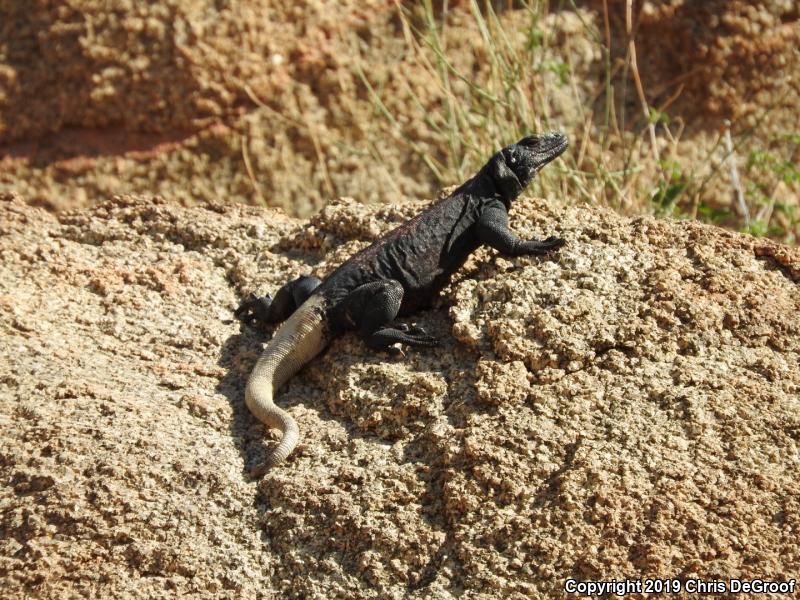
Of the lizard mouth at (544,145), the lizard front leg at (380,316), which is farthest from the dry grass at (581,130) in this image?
the lizard front leg at (380,316)

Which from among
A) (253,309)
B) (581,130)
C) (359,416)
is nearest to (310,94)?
(581,130)

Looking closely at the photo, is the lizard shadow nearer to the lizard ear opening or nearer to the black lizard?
the black lizard

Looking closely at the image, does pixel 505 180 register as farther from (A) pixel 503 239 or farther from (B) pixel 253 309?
(B) pixel 253 309

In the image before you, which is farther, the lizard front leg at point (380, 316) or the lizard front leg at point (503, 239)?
the lizard front leg at point (503, 239)

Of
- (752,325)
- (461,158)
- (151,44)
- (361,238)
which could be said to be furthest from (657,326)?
(151,44)

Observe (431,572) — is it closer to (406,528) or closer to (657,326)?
(406,528)

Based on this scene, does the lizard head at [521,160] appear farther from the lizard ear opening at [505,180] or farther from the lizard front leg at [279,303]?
the lizard front leg at [279,303]
